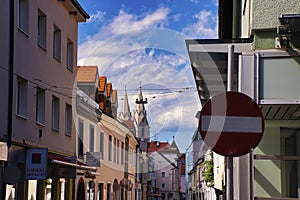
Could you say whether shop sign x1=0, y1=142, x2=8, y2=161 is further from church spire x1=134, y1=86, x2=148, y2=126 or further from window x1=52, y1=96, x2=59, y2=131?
church spire x1=134, y1=86, x2=148, y2=126

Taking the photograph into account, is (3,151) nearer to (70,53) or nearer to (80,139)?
(70,53)

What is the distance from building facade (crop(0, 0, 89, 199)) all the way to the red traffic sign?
37.2 ft

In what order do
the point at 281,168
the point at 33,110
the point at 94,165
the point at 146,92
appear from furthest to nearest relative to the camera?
the point at 94,165 → the point at 33,110 → the point at 146,92 → the point at 281,168

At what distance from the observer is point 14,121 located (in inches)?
665

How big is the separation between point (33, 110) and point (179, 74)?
12.1 m

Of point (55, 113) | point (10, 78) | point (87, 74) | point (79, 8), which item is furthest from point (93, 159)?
point (10, 78)

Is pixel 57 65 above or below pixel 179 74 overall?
above

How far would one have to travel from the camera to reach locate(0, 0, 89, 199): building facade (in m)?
16.4

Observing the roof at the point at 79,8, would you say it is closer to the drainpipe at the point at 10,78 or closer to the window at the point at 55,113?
the window at the point at 55,113

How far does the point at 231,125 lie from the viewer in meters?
5.16

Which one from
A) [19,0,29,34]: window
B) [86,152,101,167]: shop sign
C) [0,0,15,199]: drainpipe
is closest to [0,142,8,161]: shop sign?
[0,0,15,199]: drainpipe

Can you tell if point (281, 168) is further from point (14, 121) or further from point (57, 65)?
point (57, 65)

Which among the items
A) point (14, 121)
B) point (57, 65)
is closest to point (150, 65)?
point (14, 121)

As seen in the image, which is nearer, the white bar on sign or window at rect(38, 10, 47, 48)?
the white bar on sign
